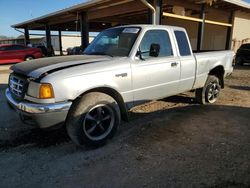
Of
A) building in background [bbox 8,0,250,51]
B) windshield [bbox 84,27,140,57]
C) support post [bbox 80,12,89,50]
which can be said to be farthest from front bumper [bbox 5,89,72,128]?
support post [bbox 80,12,89,50]

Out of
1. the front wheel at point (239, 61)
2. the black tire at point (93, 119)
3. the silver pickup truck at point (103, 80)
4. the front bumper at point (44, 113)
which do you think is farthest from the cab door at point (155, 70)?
the front wheel at point (239, 61)

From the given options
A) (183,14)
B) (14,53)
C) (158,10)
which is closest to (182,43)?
(158,10)

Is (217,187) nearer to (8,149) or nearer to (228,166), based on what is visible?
(228,166)

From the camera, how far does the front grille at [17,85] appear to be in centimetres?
356

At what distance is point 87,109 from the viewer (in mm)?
3613

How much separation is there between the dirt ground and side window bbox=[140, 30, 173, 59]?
1.40 m

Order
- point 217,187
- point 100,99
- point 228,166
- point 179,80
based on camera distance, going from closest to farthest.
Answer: point 217,187 < point 228,166 < point 100,99 < point 179,80

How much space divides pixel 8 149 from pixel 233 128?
4003mm

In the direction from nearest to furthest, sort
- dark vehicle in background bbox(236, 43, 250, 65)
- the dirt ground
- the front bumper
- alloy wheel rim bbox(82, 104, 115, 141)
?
1. the dirt ground
2. the front bumper
3. alloy wheel rim bbox(82, 104, 115, 141)
4. dark vehicle in background bbox(236, 43, 250, 65)

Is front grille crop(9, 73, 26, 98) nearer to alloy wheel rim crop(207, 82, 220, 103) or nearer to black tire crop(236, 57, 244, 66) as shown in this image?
alloy wheel rim crop(207, 82, 220, 103)

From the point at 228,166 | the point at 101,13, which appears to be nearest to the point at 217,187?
the point at 228,166

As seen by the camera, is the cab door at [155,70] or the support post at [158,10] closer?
the cab door at [155,70]

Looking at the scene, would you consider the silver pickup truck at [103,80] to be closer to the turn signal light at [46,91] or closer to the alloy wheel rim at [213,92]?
the turn signal light at [46,91]

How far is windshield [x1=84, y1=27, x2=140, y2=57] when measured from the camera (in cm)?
437
